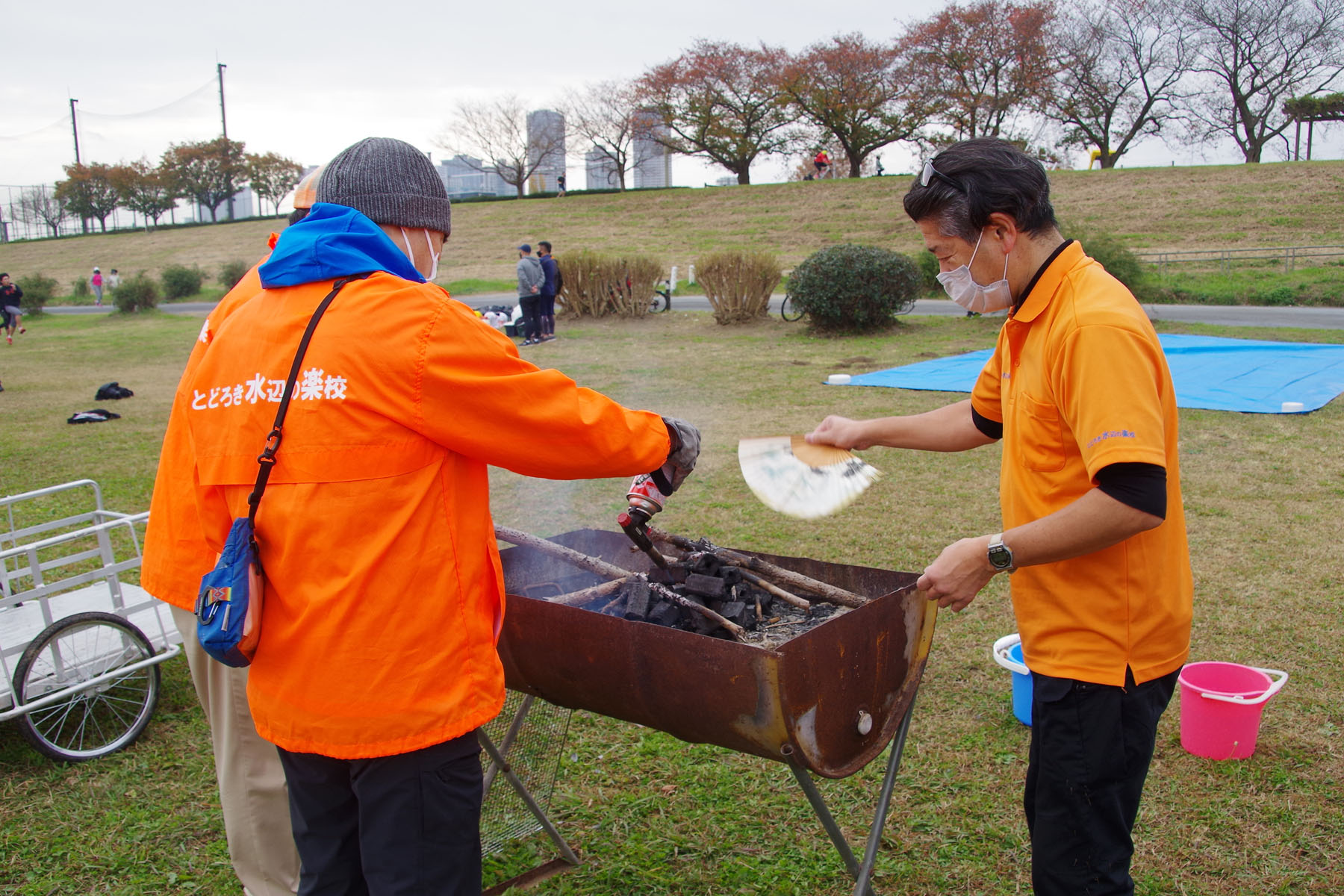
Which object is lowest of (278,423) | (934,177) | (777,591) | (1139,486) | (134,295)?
(777,591)

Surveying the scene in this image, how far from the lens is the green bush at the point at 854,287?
575 inches

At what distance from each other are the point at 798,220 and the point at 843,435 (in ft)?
113

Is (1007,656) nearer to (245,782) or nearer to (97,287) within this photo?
(245,782)

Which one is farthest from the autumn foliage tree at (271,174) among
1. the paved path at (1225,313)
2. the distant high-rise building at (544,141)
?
the paved path at (1225,313)

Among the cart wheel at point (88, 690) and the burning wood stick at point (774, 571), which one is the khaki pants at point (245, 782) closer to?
the burning wood stick at point (774, 571)

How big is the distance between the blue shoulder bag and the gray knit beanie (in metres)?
0.29

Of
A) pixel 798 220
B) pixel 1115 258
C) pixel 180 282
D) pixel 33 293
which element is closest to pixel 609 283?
pixel 1115 258

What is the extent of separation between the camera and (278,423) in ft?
5.12

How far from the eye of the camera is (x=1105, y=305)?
1.67m

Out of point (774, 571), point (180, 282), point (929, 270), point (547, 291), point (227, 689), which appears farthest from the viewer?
point (180, 282)

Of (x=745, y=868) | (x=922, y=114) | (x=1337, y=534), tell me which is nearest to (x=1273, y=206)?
(x=922, y=114)

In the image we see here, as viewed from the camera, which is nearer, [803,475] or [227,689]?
[227,689]

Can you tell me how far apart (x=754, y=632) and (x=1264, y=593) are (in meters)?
3.37

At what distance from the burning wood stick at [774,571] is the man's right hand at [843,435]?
1.42 ft
